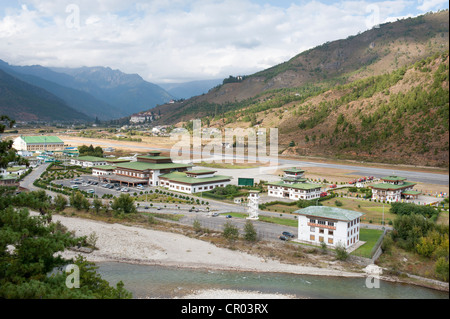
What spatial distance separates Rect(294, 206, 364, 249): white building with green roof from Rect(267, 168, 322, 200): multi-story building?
48.6 ft

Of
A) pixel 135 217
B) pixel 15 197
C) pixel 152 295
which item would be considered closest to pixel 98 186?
pixel 135 217

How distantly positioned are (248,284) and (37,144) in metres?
83.0

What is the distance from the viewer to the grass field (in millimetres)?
24377

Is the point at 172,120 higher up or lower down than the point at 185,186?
higher up

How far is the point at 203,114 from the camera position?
15375cm

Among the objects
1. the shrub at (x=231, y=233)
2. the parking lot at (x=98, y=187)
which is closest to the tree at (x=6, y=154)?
the shrub at (x=231, y=233)

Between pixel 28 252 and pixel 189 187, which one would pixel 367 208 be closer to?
pixel 189 187

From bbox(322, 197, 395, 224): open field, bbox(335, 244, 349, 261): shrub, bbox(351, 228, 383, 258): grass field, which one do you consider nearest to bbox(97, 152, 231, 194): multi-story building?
bbox(322, 197, 395, 224): open field

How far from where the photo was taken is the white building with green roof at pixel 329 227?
83.0 feet

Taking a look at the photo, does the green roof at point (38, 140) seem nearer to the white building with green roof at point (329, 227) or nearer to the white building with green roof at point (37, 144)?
the white building with green roof at point (37, 144)

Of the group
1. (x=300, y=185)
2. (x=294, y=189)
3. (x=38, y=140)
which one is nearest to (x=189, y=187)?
(x=294, y=189)

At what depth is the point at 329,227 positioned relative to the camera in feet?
85.2
